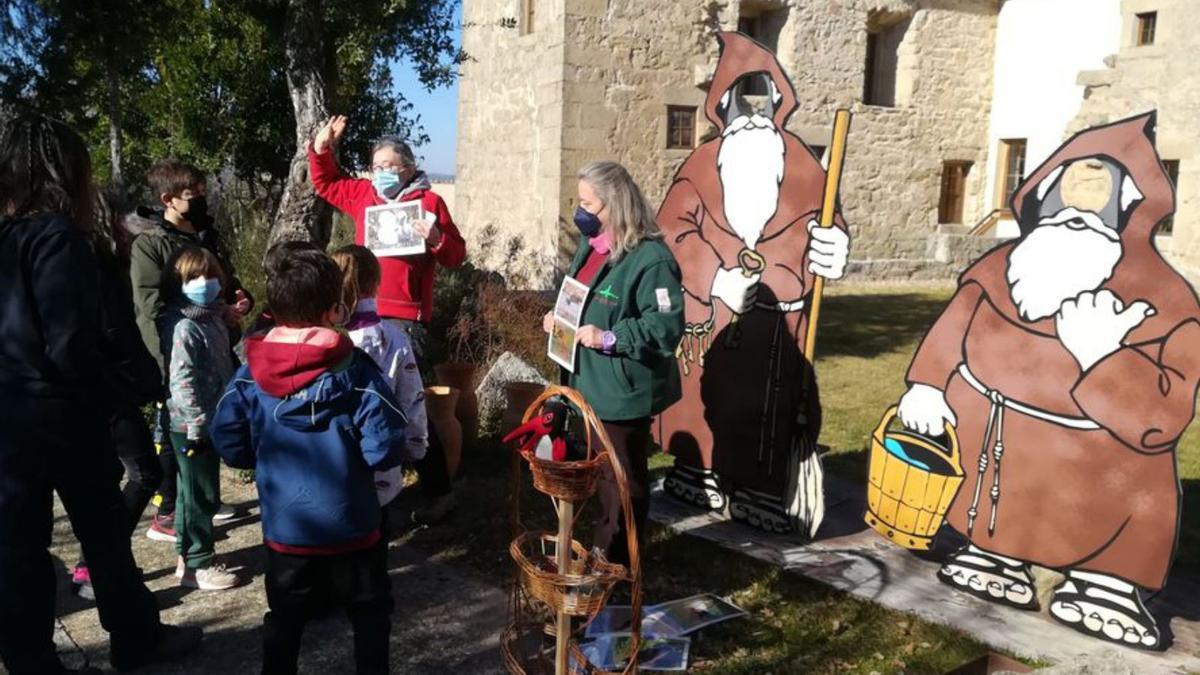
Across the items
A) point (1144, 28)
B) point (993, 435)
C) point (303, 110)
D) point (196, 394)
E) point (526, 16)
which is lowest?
point (993, 435)

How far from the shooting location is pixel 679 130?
13391 millimetres

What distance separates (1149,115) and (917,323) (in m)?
9.38

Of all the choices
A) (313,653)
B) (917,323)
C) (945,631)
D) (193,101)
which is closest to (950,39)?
(917,323)

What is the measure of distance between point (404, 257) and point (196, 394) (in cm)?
Answer: 124

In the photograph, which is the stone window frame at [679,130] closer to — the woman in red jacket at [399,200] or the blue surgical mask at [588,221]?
the woman in red jacket at [399,200]

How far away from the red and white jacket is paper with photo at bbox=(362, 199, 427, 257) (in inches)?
2.3

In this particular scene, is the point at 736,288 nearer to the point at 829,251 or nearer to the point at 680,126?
the point at 829,251

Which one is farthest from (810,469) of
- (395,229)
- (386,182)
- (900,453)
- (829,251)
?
(386,182)

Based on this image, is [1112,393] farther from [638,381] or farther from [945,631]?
[638,381]

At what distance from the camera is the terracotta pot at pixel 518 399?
573cm

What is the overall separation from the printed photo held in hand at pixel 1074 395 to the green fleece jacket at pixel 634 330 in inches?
54.4

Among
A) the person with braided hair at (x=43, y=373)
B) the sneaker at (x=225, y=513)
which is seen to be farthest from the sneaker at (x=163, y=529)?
the person with braided hair at (x=43, y=373)

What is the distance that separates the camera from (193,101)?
33.3 feet

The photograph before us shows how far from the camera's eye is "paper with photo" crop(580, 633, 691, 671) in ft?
10.6
